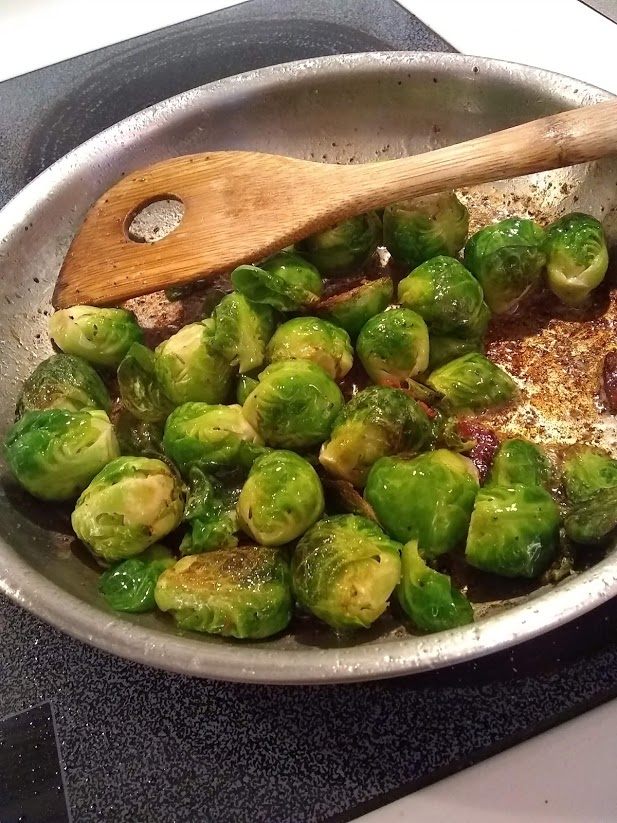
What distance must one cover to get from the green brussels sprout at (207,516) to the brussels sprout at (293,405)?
194 millimetres

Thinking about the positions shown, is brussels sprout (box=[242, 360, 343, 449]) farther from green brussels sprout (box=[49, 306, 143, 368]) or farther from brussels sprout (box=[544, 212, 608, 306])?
brussels sprout (box=[544, 212, 608, 306])

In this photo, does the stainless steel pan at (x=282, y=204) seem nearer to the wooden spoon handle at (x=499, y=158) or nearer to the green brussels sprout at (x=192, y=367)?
the wooden spoon handle at (x=499, y=158)

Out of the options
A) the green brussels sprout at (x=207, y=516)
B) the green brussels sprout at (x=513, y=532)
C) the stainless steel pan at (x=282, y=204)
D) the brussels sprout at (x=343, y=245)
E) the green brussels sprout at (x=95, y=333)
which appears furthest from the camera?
the brussels sprout at (x=343, y=245)

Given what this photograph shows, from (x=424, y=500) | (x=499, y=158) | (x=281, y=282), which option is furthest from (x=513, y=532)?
(x=499, y=158)

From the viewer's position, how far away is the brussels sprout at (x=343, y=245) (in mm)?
2211

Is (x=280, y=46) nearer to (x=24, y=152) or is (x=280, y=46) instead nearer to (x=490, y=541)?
(x=24, y=152)

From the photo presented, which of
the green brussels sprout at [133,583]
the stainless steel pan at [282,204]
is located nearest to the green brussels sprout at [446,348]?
the stainless steel pan at [282,204]

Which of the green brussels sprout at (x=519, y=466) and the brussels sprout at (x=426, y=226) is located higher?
the brussels sprout at (x=426, y=226)

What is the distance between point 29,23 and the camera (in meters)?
3.82

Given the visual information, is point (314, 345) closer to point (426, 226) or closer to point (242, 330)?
point (242, 330)

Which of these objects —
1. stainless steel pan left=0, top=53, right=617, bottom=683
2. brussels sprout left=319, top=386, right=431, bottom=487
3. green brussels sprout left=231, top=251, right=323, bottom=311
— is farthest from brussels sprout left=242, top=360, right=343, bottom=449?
A: stainless steel pan left=0, top=53, right=617, bottom=683

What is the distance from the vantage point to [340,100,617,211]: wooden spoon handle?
1971mm

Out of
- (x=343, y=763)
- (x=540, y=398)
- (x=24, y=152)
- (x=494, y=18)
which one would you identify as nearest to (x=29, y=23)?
(x=24, y=152)

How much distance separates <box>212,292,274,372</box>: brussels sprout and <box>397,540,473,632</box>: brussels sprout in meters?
0.77
